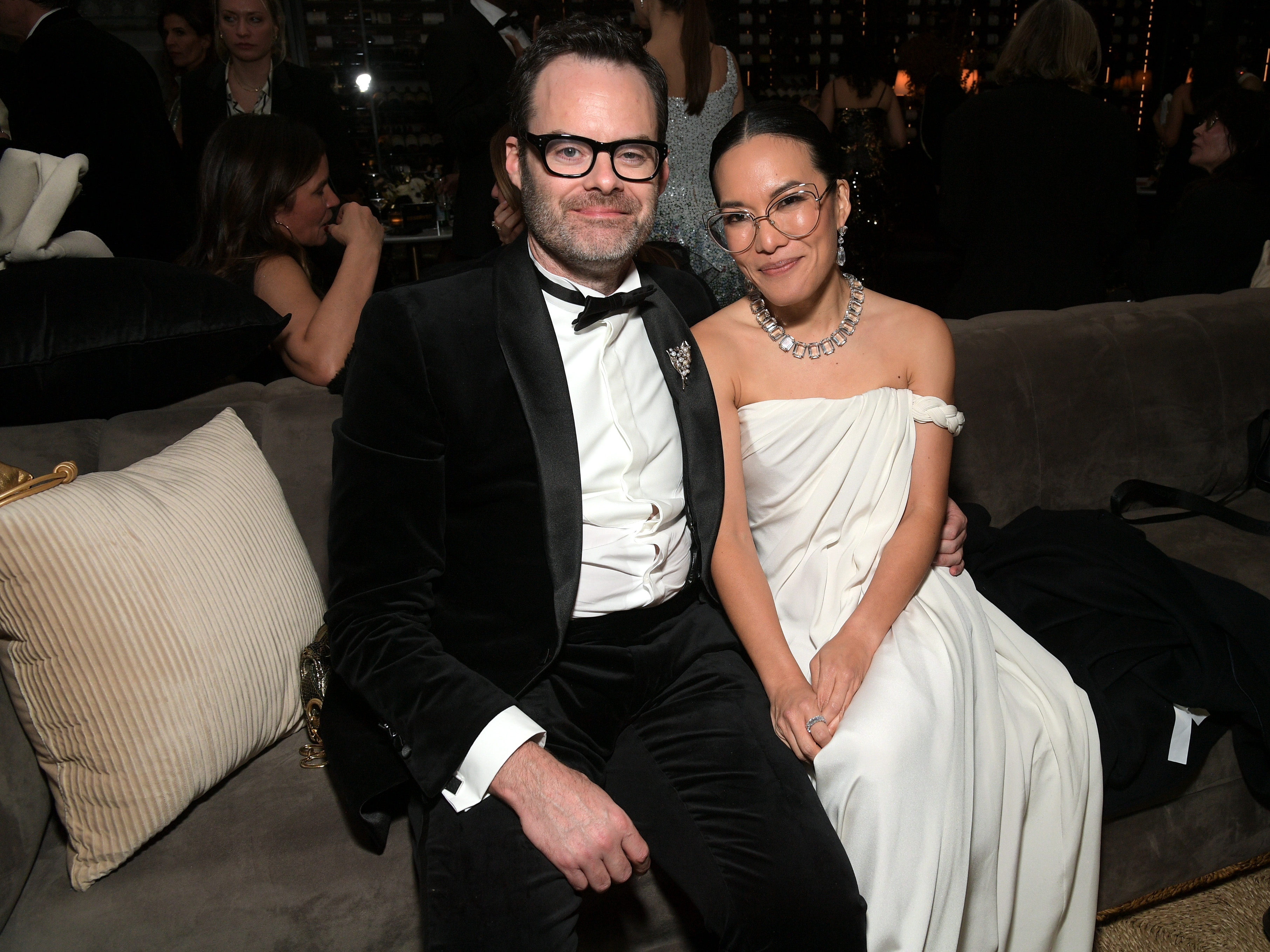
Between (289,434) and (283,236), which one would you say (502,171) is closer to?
(283,236)

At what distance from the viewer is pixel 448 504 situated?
147 centimetres

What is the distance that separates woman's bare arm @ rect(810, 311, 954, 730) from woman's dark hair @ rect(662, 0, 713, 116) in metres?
1.70

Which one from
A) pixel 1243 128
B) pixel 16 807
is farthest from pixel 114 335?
pixel 1243 128

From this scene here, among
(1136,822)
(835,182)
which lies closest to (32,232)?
(835,182)

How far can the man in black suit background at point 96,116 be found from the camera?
285 cm

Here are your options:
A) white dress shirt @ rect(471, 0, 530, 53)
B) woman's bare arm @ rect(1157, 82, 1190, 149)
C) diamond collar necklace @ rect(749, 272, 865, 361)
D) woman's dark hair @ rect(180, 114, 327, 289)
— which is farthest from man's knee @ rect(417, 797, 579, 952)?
woman's bare arm @ rect(1157, 82, 1190, 149)

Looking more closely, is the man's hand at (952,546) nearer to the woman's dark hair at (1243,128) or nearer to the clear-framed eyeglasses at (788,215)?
the clear-framed eyeglasses at (788,215)

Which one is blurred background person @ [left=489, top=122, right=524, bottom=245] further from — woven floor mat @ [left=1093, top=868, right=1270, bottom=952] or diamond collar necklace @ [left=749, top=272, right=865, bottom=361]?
woven floor mat @ [left=1093, top=868, right=1270, bottom=952]

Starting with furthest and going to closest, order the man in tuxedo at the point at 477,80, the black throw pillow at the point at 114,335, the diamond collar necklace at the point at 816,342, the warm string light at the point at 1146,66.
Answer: the warm string light at the point at 1146,66, the man in tuxedo at the point at 477,80, the diamond collar necklace at the point at 816,342, the black throw pillow at the point at 114,335

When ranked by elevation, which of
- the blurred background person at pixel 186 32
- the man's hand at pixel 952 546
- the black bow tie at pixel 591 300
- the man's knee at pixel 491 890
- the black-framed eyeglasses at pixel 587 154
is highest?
the blurred background person at pixel 186 32

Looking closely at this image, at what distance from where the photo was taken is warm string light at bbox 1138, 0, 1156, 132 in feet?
26.1

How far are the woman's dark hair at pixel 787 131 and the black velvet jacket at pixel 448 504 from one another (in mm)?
453

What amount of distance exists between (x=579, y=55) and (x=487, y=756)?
42.7 inches

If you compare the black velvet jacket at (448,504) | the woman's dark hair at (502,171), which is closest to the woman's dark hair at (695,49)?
the woman's dark hair at (502,171)
